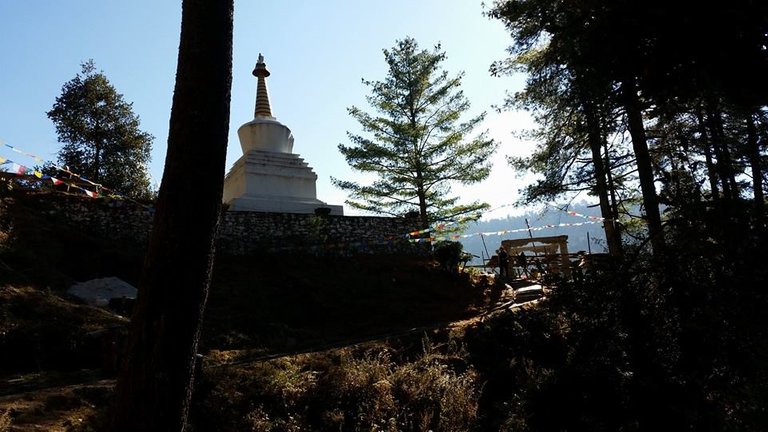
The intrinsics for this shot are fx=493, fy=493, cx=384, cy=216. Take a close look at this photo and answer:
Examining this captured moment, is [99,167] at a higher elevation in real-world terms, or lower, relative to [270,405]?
higher

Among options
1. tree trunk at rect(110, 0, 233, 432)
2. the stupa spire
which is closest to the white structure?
the stupa spire

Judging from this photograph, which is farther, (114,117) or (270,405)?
(114,117)

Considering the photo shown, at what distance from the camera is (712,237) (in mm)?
4902

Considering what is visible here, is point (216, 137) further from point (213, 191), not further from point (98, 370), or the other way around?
point (98, 370)

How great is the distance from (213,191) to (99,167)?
1843 cm

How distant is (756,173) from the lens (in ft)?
30.6

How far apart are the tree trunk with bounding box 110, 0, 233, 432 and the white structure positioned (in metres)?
12.4

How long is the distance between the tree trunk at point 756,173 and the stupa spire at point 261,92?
15.6 metres

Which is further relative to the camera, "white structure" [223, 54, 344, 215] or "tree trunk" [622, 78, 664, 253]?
"white structure" [223, 54, 344, 215]

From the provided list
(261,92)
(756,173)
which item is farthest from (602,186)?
(261,92)

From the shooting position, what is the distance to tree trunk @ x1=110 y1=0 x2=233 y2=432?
12.0 ft

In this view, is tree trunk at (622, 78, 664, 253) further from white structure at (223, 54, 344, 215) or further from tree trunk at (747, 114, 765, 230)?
white structure at (223, 54, 344, 215)

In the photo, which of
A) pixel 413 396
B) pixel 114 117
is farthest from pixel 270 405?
pixel 114 117

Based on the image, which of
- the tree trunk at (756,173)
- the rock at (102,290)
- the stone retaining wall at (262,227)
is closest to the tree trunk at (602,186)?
the tree trunk at (756,173)
